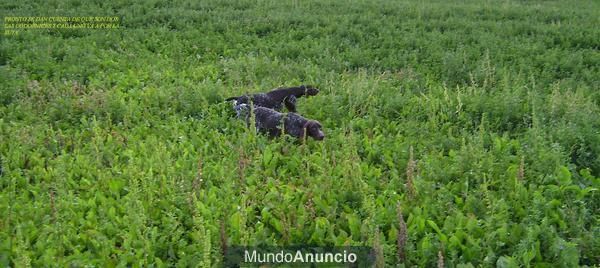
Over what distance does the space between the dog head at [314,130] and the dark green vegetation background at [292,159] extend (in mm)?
137

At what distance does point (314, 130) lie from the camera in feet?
21.2

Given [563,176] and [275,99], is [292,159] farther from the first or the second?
[563,176]

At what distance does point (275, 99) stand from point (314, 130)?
1.44m

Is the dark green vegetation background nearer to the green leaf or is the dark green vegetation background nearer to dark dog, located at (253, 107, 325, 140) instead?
the green leaf

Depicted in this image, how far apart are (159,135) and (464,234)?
4.05m

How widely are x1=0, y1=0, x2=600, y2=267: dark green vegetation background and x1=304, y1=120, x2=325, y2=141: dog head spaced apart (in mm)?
137

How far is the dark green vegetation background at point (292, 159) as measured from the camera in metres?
4.43

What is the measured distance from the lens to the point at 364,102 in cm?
808

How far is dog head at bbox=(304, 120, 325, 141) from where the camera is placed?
6.41 meters
